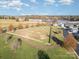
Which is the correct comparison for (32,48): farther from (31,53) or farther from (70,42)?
(70,42)

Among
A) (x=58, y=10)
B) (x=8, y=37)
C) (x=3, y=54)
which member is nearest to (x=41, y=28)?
(x=58, y=10)

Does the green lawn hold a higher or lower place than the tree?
lower

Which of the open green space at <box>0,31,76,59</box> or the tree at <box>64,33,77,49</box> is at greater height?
the tree at <box>64,33,77,49</box>

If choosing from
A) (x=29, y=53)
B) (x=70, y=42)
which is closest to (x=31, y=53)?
(x=29, y=53)

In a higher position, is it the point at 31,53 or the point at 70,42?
the point at 70,42

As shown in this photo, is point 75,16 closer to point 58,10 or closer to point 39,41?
point 58,10

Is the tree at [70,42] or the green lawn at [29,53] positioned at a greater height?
the tree at [70,42]

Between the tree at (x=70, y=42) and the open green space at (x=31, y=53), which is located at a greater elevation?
the tree at (x=70, y=42)

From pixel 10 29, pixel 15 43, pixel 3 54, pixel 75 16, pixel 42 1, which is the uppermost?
pixel 42 1
